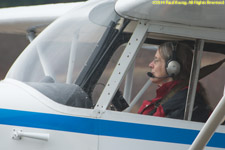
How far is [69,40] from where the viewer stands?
145 inches

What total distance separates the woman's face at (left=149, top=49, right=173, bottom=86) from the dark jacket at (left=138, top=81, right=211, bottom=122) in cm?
7

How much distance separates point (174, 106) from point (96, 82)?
58cm

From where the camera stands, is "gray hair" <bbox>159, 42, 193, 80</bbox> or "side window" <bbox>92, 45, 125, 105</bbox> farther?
"gray hair" <bbox>159, 42, 193, 80</bbox>

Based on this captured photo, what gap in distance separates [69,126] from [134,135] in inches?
17.2

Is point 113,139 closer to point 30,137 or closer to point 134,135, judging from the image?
point 134,135

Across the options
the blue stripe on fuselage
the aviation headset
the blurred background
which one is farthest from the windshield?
the blurred background

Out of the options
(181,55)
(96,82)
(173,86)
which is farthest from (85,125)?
(181,55)

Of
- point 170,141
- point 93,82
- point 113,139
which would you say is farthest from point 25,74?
point 170,141

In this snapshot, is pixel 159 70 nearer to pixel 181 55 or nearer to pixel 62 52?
pixel 181 55

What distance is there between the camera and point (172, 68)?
3.75m

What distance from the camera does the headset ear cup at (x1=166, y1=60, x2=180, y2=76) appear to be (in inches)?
147

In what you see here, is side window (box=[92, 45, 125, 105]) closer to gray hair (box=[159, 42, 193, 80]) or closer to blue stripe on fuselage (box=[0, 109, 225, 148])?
blue stripe on fuselage (box=[0, 109, 225, 148])

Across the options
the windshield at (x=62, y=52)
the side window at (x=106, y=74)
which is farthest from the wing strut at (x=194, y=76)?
the windshield at (x=62, y=52)

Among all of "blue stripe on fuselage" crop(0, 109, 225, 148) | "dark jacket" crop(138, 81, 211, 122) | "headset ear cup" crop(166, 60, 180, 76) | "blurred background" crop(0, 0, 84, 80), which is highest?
"blurred background" crop(0, 0, 84, 80)
